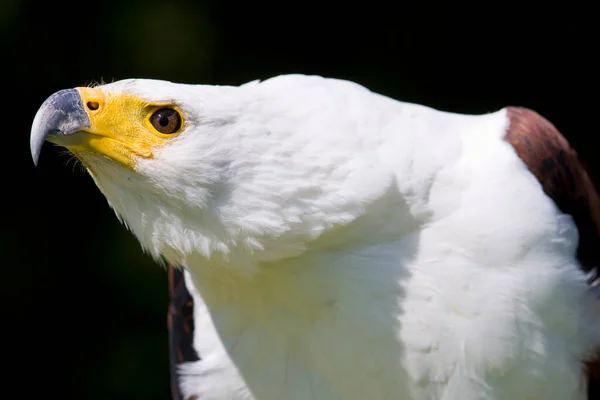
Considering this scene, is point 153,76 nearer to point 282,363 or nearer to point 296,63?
point 296,63

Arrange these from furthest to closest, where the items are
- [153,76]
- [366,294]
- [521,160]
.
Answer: [153,76], [521,160], [366,294]

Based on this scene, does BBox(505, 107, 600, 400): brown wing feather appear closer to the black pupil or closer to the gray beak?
the black pupil

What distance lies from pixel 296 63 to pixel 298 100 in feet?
9.54

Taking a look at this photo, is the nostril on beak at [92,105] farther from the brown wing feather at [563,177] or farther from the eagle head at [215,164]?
the brown wing feather at [563,177]

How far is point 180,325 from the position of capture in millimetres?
3816

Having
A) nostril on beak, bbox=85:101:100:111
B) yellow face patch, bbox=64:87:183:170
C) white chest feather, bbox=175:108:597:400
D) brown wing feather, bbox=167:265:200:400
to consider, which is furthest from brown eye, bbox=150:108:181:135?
brown wing feather, bbox=167:265:200:400

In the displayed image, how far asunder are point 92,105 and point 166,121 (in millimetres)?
247

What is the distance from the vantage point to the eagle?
2830 mm

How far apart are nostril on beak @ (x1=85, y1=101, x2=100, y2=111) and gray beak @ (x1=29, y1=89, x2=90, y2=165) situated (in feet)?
0.07

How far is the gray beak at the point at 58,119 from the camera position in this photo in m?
2.82

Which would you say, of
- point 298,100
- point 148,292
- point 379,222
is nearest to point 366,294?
point 379,222

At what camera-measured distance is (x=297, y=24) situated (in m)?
5.88

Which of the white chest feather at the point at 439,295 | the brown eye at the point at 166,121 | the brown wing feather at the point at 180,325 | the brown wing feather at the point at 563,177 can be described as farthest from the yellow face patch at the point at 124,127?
the brown wing feather at the point at 563,177

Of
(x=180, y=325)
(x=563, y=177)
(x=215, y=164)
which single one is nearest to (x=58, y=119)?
(x=215, y=164)
